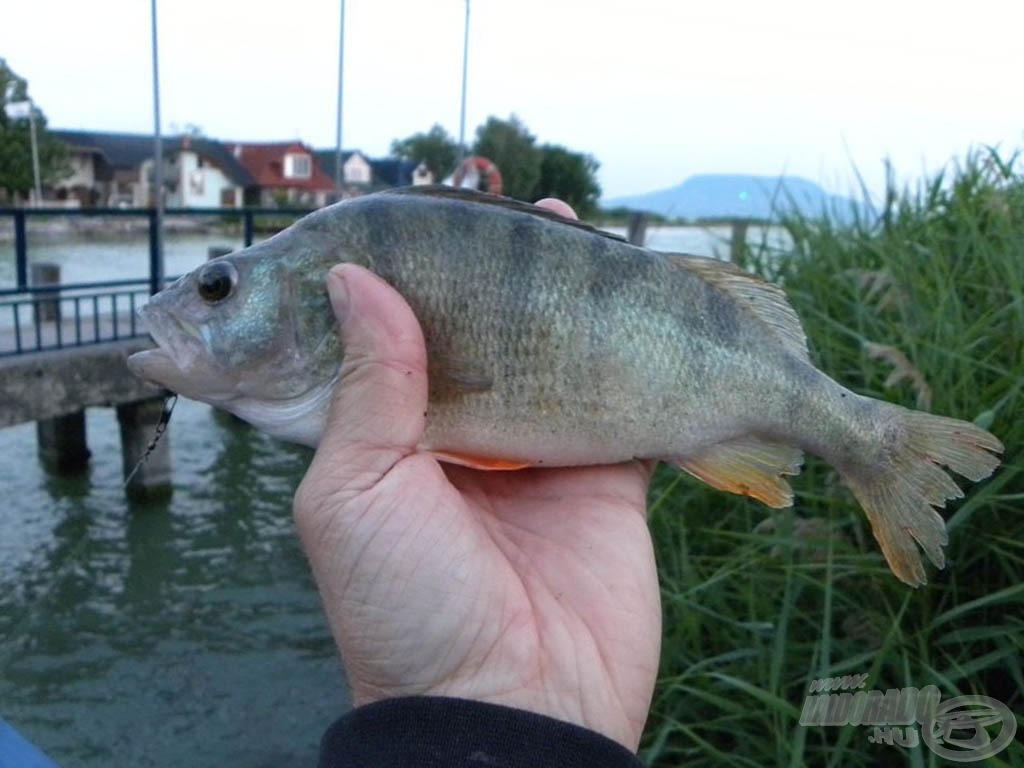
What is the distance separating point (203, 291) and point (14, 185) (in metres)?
33.3

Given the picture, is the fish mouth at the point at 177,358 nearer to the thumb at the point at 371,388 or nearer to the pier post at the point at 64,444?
the thumb at the point at 371,388

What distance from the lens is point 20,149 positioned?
30.4 metres

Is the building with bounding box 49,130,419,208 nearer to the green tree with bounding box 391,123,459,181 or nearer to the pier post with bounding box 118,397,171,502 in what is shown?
the green tree with bounding box 391,123,459,181

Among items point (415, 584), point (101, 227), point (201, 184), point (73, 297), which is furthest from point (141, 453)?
point (201, 184)

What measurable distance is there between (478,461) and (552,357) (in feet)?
1.01

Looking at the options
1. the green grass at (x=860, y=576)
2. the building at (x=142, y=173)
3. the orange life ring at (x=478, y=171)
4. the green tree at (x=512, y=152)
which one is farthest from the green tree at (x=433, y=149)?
the green grass at (x=860, y=576)

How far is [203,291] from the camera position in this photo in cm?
228

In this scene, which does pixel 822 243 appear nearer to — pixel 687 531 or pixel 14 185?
pixel 687 531

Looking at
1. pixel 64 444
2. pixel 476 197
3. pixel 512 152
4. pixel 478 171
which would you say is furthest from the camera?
pixel 512 152

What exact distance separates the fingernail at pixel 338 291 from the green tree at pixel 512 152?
35177 millimetres

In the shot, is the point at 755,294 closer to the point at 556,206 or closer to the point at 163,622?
the point at 556,206

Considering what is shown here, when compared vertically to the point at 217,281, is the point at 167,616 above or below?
below

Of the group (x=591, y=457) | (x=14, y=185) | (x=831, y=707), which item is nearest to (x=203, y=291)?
(x=591, y=457)

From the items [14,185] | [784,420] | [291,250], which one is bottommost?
[14,185]
